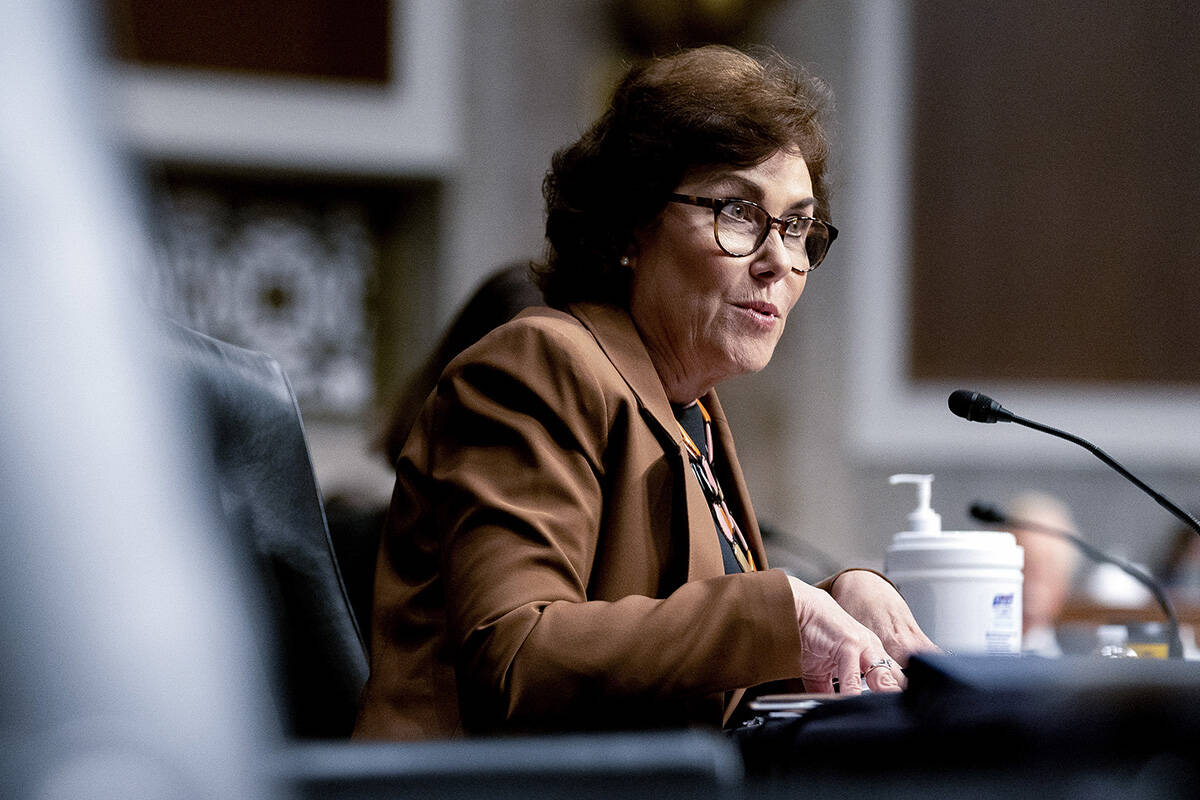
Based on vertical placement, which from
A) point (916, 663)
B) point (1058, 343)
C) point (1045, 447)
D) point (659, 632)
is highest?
point (916, 663)

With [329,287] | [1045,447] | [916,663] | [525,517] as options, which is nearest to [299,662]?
[525,517]

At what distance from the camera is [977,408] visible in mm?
1411

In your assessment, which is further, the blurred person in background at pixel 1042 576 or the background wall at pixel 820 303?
the background wall at pixel 820 303

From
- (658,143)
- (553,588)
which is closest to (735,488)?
(658,143)

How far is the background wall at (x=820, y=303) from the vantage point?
531 cm

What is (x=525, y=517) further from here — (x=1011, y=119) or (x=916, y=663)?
(x=1011, y=119)

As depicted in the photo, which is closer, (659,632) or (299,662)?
(659,632)

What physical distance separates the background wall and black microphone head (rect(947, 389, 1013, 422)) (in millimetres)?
3664

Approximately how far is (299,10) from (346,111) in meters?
0.47

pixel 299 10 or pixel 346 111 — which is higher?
pixel 299 10

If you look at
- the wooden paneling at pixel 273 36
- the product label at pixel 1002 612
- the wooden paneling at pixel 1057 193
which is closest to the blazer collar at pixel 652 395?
the product label at pixel 1002 612

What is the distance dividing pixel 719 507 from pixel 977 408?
30 cm

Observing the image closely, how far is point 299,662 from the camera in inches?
51.2

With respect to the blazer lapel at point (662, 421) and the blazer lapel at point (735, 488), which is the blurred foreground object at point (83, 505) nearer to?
the blazer lapel at point (662, 421)
